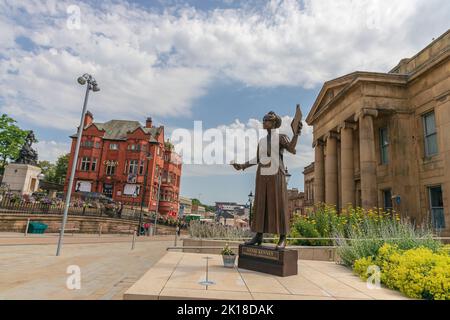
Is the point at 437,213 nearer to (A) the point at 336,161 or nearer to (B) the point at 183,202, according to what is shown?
(A) the point at 336,161

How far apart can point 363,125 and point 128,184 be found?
132 ft

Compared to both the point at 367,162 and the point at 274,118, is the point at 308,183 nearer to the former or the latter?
the point at 367,162

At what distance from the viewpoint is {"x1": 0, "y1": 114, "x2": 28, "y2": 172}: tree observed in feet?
141

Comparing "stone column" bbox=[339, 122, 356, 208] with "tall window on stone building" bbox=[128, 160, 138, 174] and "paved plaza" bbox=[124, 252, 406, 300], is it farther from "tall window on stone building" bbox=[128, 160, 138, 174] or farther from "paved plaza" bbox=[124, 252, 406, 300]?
"tall window on stone building" bbox=[128, 160, 138, 174]

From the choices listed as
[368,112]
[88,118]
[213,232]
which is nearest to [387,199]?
[368,112]

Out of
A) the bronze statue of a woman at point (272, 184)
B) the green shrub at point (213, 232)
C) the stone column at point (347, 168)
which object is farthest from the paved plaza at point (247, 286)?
the stone column at point (347, 168)

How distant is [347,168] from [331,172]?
8.28 ft

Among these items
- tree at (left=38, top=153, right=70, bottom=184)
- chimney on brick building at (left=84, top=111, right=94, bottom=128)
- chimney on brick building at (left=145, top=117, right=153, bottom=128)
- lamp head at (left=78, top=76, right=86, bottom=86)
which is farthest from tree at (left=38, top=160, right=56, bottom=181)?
lamp head at (left=78, top=76, right=86, bottom=86)

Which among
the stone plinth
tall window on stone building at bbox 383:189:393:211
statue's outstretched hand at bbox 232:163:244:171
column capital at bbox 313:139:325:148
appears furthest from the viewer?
the stone plinth

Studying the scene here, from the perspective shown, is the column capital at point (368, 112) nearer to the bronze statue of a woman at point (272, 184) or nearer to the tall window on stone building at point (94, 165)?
the bronze statue of a woman at point (272, 184)

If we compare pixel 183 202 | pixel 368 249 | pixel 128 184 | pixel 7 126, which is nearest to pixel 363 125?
pixel 368 249

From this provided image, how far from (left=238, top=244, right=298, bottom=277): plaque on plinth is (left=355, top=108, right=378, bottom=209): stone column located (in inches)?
475

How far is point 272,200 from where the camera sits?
279 inches

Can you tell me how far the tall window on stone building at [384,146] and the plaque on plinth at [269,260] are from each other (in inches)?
652
